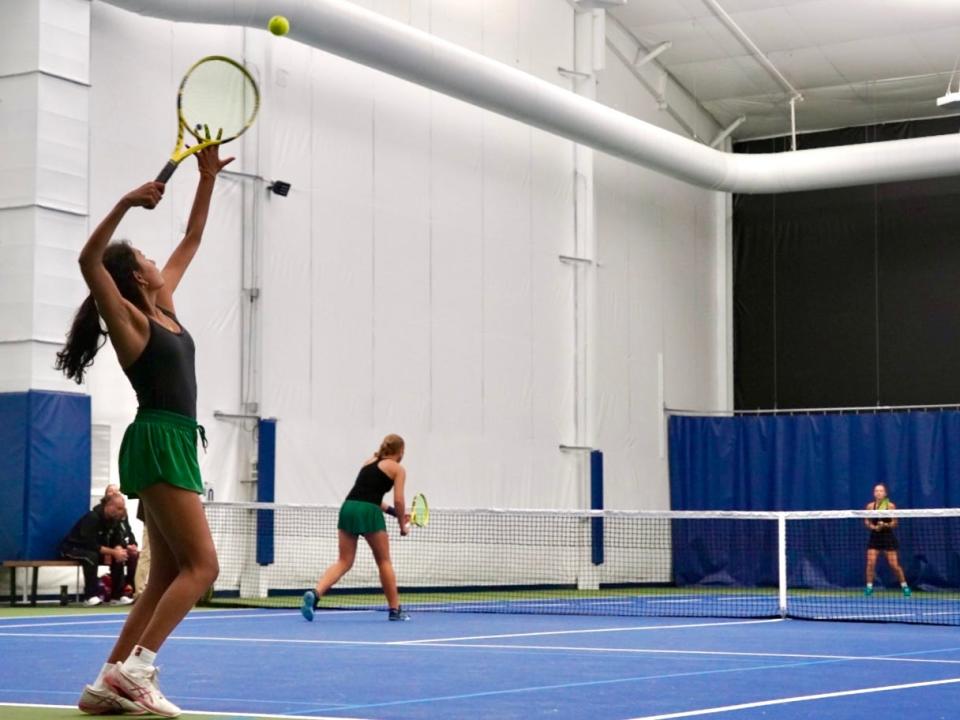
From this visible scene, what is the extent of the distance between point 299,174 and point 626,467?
29.3ft

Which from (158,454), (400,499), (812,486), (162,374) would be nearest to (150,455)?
(158,454)

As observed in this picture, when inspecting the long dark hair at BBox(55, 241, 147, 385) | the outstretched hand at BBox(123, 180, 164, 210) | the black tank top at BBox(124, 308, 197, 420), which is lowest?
the black tank top at BBox(124, 308, 197, 420)

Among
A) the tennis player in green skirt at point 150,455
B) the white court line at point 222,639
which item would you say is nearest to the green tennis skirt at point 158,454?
the tennis player in green skirt at point 150,455

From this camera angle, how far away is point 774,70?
87.9ft

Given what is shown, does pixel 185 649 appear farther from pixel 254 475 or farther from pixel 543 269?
pixel 543 269

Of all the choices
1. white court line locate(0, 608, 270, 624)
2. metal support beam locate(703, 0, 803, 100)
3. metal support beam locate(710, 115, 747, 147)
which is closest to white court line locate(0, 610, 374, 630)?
white court line locate(0, 608, 270, 624)

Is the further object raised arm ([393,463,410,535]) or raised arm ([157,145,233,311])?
raised arm ([393,463,410,535])

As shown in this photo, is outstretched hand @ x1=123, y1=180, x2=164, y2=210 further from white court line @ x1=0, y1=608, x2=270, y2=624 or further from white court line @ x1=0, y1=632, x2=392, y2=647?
white court line @ x1=0, y1=608, x2=270, y2=624

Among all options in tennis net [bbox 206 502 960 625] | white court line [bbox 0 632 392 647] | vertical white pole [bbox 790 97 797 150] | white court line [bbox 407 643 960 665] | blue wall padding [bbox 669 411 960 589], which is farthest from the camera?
vertical white pole [bbox 790 97 797 150]

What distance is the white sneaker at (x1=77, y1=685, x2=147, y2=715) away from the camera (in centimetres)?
600

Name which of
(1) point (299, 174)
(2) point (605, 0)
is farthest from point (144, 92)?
(2) point (605, 0)

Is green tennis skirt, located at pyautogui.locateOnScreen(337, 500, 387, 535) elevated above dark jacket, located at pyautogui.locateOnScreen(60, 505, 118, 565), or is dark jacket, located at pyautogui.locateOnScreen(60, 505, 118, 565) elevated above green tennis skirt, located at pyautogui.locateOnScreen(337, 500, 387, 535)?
green tennis skirt, located at pyautogui.locateOnScreen(337, 500, 387, 535)

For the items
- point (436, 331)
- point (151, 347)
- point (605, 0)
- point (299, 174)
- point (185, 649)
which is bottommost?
point (185, 649)

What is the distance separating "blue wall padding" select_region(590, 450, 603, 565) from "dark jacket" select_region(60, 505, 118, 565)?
10016 mm
